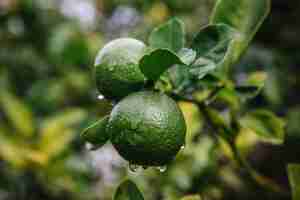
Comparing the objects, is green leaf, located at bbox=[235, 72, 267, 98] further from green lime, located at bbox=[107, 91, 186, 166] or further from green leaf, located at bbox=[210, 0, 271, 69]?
green lime, located at bbox=[107, 91, 186, 166]

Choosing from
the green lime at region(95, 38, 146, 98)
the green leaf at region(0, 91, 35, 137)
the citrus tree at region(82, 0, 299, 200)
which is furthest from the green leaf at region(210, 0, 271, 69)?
the green leaf at region(0, 91, 35, 137)

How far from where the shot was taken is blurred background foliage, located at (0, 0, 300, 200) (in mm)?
1475

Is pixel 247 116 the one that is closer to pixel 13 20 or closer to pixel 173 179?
pixel 173 179

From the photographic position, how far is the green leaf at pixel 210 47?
87 centimetres

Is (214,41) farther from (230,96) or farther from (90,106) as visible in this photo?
(90,106)

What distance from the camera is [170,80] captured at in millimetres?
920

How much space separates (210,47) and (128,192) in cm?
26

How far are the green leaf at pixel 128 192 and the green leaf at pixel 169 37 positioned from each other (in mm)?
223

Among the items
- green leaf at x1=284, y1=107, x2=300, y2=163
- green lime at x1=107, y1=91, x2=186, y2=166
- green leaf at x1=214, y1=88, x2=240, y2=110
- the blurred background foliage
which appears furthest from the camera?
the blurred background foliage

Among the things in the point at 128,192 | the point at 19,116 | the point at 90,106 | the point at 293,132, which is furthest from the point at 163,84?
the point at 90,106

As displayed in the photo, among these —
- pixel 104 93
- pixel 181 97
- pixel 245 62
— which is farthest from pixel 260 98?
pixel 104 93

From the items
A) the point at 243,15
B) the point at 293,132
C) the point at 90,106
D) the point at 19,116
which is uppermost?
the point at 243,15

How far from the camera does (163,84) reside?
0.92 m

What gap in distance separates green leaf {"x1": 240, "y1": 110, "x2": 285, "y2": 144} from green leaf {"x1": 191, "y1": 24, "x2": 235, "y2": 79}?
28cm
